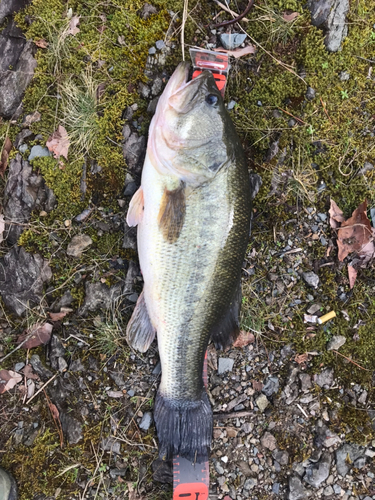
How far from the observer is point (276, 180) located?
348 cm

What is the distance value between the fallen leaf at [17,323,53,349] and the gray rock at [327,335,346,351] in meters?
2.79

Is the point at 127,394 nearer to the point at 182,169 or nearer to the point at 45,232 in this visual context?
the point at 45,232

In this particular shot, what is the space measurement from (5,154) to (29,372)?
81.2 inches

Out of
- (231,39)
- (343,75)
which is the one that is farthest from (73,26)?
(343,75)

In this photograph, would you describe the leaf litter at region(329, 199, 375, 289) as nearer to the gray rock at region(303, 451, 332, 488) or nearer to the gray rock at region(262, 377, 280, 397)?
the gray rock at region(262, 377, 280, 397)

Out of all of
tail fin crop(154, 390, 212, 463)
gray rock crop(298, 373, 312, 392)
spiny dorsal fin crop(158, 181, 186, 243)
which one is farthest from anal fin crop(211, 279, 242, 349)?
gray rock crop(298, 373, 312, 392)

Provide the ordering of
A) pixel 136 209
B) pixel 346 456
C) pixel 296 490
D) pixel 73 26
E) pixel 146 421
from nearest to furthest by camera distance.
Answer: pixel 136 209, pixel 73 26, pixel 146 421, pixel 296 490, pixel 346 456

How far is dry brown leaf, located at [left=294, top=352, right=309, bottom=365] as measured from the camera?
138 inches

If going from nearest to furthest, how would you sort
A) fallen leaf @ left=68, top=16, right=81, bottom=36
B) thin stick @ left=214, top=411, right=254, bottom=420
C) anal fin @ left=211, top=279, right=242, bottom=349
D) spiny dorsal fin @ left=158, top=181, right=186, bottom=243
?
spiny dorsal fin @ left=158, top=181, right=186, bottom=243, anal fin @ left=211, top=279, right=242, bottom=349, fallen leaf @ left=68, top=16, right=81, bottom=36, thin stick @ left=214, top=411, right=254, bottom=420

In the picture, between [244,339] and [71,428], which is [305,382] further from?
[71,428]

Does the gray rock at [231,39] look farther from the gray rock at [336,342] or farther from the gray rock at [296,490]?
the gray rock at [296,490]

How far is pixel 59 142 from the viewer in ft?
10.5

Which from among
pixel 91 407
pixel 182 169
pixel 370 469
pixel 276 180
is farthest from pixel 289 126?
pixel 370 469

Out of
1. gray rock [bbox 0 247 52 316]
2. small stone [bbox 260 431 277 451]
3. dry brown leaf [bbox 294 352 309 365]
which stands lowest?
small stone [bbox 260 431 277 451]
